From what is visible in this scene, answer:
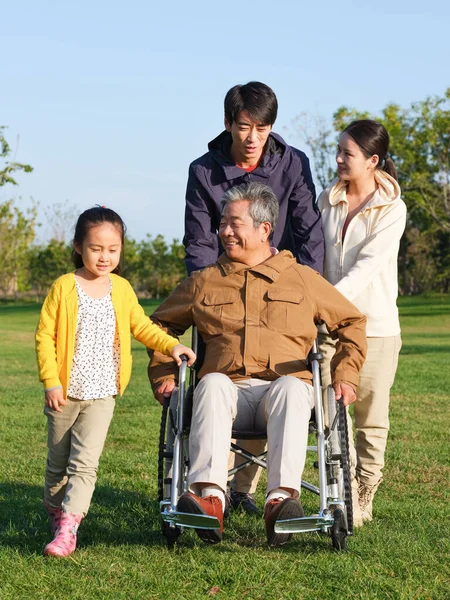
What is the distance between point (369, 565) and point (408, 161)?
33197mm

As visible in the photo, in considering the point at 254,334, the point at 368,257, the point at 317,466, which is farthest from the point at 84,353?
the point at 368,257

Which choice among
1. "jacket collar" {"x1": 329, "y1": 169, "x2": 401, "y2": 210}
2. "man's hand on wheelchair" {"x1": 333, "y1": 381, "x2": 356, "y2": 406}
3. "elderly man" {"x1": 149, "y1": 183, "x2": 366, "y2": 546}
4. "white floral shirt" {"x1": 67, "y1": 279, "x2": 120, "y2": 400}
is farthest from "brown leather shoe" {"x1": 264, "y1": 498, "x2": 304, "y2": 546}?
"jacket collar" {"x1": 329, "y1": 169, "x2": 401, "y2": 210}

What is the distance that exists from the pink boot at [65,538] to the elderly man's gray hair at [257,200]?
156 cm

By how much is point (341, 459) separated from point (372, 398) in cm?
93

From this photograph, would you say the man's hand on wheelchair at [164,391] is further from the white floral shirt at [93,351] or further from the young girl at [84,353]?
the white floral shirt at [93,351]

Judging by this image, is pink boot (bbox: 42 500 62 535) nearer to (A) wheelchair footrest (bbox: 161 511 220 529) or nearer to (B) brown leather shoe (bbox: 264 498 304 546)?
(A) wheelchair footrest (bbox: 161 511 220 529)

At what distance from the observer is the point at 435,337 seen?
2286 centimetres

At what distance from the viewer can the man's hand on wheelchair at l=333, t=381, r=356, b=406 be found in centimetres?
417

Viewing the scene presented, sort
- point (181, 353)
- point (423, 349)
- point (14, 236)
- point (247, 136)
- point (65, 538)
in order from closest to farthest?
point (65, 538) < point (181, 353) < point (247, 136) < point (423, 349) < point (14, 236)

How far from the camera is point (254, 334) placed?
13.6ft

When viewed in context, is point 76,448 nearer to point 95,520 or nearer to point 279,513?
point 95,520

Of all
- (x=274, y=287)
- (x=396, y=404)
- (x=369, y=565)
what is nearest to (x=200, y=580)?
(x=369, y=565)

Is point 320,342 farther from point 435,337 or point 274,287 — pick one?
point 435,337

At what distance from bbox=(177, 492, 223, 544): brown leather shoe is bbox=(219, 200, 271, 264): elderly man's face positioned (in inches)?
45.6
